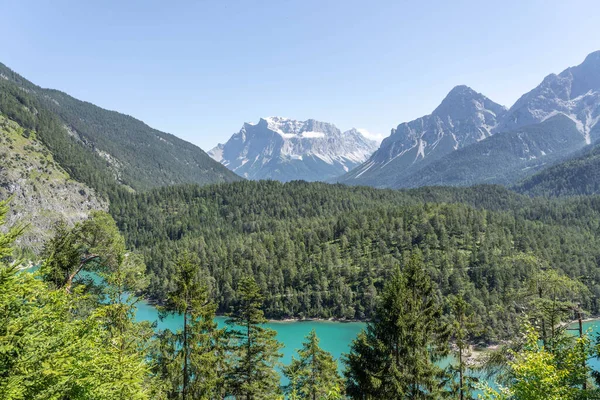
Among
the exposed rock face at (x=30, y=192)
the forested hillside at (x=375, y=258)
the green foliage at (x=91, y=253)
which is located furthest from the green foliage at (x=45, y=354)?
the exposed rock face at (x=30, y=192)

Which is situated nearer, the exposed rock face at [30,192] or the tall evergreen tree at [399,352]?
the tall evergreen tree at [399,352]

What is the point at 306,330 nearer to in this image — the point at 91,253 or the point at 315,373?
the point at 315,373

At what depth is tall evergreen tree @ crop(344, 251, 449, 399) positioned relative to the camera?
23.1 m

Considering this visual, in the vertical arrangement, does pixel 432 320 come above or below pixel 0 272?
below

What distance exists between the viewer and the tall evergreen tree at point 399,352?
23.1 meters

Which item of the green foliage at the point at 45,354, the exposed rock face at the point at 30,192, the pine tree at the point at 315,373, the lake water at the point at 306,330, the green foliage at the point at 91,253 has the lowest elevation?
the lake water at the point at 306,330

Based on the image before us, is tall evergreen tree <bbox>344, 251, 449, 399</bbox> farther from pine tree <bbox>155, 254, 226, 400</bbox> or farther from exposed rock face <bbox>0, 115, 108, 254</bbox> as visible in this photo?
exposed rock face <bbox>0, 115, 108, 254</bbox>

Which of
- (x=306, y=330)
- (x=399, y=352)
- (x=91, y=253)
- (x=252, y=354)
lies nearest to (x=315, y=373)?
(x=252, y=354)

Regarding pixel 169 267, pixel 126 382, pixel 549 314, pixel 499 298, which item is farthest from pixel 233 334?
pixel 169 267

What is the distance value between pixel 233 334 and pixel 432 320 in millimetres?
15093

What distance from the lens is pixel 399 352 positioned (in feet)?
78.3

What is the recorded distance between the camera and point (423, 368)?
→ 23234 mm

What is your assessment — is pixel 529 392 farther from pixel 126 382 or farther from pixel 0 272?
pixel 0 272

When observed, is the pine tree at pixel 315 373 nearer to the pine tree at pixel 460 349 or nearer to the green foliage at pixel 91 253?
the pine tree at pixel 460 349
